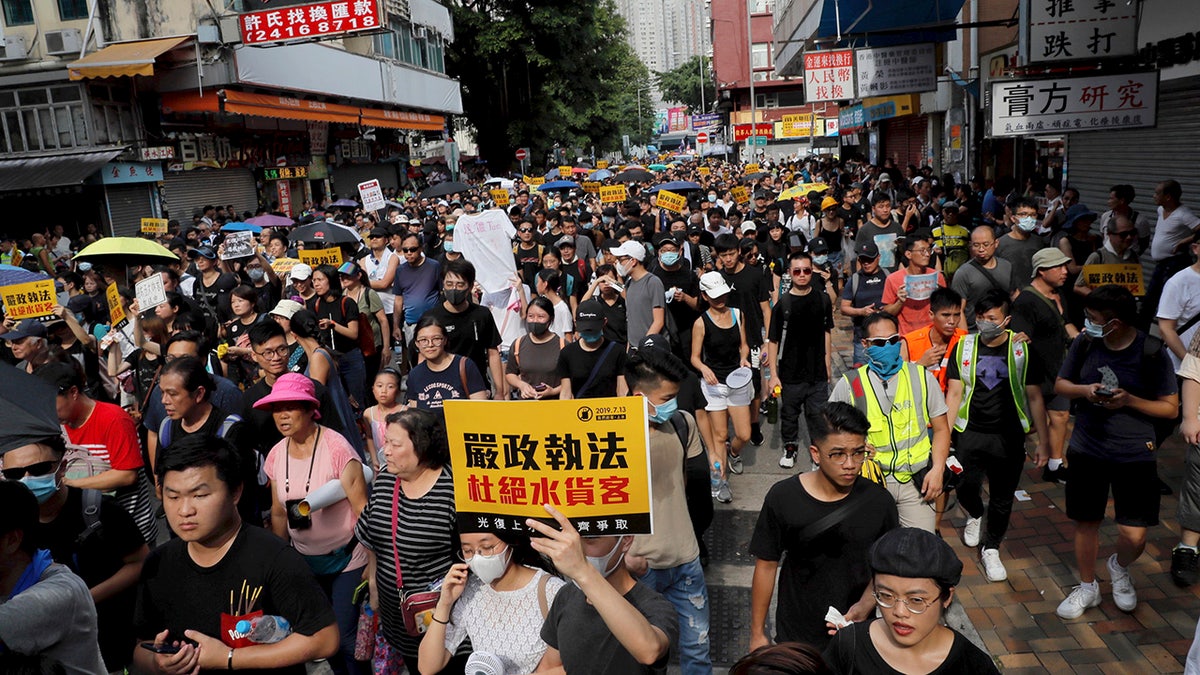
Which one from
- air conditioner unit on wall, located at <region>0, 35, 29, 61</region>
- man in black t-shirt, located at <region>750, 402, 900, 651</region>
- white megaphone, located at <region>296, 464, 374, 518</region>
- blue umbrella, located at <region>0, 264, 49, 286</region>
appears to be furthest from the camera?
air conditioner unit on wall, located at <region>0, 35, 29, 61</region>

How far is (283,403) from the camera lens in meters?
4.55

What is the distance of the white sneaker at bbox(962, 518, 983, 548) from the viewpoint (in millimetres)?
6258

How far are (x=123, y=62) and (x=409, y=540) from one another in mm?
18628

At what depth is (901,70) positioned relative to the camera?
53.8 feet

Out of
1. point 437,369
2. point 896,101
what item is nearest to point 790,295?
point 437,369

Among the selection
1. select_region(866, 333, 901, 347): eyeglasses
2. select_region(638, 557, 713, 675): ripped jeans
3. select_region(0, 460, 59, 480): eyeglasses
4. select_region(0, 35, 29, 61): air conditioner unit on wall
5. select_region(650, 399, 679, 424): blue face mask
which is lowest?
select_region(638, 557, 713, 675): ripped jeans

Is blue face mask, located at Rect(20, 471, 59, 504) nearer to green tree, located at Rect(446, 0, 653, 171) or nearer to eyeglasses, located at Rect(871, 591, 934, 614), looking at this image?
eyeglasses, located at Rect(871, 591, 934, 614)

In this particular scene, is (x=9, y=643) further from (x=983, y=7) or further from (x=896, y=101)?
(x=896, y=101)

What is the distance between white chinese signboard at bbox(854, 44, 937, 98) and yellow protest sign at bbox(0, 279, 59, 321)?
508 inches

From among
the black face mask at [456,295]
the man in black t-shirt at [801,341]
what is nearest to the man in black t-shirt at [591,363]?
the black face mask at [456,295]

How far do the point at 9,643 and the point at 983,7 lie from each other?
1805 cm

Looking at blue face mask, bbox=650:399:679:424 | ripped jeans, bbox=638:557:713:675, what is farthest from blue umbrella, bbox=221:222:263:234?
ripped jeans, bbox=638:557:713:675

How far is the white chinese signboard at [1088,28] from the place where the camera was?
8961 mm

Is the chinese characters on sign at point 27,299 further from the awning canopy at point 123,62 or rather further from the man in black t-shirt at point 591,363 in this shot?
the awning canopy at point 123,62
